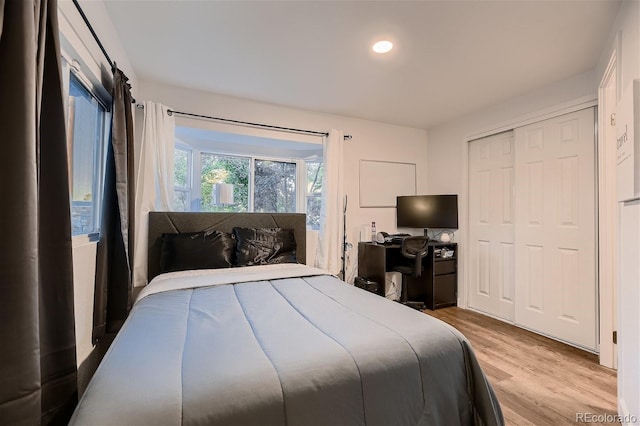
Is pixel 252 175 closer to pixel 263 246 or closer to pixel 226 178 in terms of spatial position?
pixel 226 178

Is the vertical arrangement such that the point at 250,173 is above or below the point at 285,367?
above

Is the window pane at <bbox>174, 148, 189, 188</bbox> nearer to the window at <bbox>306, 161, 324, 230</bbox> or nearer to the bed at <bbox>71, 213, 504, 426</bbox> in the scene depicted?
the window at <bbox>306, 161, 324, 230</bbox>

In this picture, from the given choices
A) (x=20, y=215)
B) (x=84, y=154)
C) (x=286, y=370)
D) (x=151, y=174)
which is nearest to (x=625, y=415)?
(x=286, y=370)

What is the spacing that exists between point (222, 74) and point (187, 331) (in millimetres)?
2282

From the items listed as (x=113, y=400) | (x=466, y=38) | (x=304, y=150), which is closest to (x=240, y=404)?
(x=113, y=400)

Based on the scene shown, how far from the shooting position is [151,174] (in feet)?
8.84

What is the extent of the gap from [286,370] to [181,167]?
11.4 ft

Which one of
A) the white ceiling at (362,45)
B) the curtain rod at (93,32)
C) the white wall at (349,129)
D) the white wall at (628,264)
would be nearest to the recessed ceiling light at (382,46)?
the white ceiling at (362,45)

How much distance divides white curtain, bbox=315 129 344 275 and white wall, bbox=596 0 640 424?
7.81ft

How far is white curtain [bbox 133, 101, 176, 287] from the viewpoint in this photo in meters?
2.62

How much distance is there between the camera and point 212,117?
3047 mm

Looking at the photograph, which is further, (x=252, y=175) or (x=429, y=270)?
(x=252, y=175)

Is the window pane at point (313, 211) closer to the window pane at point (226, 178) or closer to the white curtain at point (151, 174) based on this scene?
the window pane at point (226, 178)

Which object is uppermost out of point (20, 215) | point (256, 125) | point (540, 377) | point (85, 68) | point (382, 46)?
A: point (382, 46)
